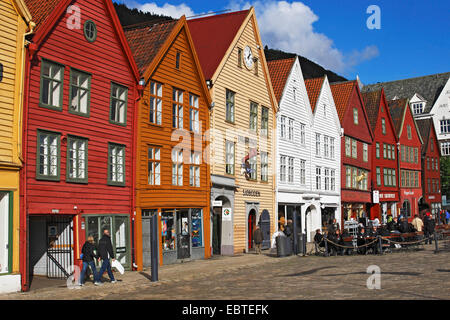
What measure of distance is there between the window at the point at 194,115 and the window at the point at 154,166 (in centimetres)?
304

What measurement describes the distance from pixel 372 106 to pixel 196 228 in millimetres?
33038

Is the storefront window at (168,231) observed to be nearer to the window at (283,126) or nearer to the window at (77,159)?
the window at (77,159)

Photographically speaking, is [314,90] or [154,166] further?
[314,90]

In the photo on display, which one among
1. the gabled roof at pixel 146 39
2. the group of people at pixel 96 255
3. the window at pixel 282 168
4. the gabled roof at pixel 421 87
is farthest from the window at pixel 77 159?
the gabled roof at pixel 421 87

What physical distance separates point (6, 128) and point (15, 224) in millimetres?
2885

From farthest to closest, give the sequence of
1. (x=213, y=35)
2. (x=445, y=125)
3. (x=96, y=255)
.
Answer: (x=445, y=125) < (x=213, y=35) < (x=96, y=255)

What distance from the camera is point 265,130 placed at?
35.6 meters

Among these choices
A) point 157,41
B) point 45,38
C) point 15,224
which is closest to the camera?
point 15,224

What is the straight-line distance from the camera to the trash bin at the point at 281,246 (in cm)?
2821

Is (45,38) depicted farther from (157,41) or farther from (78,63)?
(157,41)

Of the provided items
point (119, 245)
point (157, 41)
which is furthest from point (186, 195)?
point (157, 41)

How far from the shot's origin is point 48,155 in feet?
64.3

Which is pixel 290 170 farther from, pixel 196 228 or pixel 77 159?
pixel 77 159

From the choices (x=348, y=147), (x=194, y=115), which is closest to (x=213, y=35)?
(x=194, y=115)
